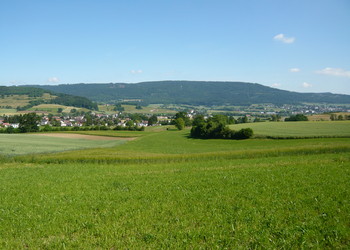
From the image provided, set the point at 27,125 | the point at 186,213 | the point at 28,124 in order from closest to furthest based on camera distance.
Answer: the point at 186,213
the point at 27,125
the point at 28,124

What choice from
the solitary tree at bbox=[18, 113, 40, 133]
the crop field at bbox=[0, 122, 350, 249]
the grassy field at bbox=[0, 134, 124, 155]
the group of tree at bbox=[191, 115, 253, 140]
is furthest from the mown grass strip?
the solitary tree at bbox=[18, 113, 40, 133]

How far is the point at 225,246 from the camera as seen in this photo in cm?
796

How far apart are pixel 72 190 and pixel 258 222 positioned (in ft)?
33.9

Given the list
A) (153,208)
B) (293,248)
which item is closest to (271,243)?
(293,248)

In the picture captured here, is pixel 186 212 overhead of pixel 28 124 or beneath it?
overhead

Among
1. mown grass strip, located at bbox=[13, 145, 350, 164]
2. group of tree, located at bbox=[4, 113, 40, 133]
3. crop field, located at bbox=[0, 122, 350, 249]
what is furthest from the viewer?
group of tree, located at bbox=[4, 113, 40, 133]

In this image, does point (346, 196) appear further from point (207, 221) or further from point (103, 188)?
point (103, 188)

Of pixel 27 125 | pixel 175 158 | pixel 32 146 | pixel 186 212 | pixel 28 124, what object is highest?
pixel 186 212

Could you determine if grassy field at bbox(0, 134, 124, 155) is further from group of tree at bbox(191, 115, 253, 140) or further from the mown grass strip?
group of tree at bbox(191, 115, 253, 140)

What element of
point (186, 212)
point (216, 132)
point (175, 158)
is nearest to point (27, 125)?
point (216, 132)

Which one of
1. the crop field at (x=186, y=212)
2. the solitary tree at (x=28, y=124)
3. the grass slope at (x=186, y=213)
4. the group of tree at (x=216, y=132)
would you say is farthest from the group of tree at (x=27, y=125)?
the grass slope at (x=186, y=213)

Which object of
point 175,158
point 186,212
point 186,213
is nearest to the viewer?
point 186,213

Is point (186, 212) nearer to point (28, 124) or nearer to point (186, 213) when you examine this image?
point (186, 213)

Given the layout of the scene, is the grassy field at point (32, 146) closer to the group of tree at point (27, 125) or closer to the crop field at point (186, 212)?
the crop field at point (186, 212)
